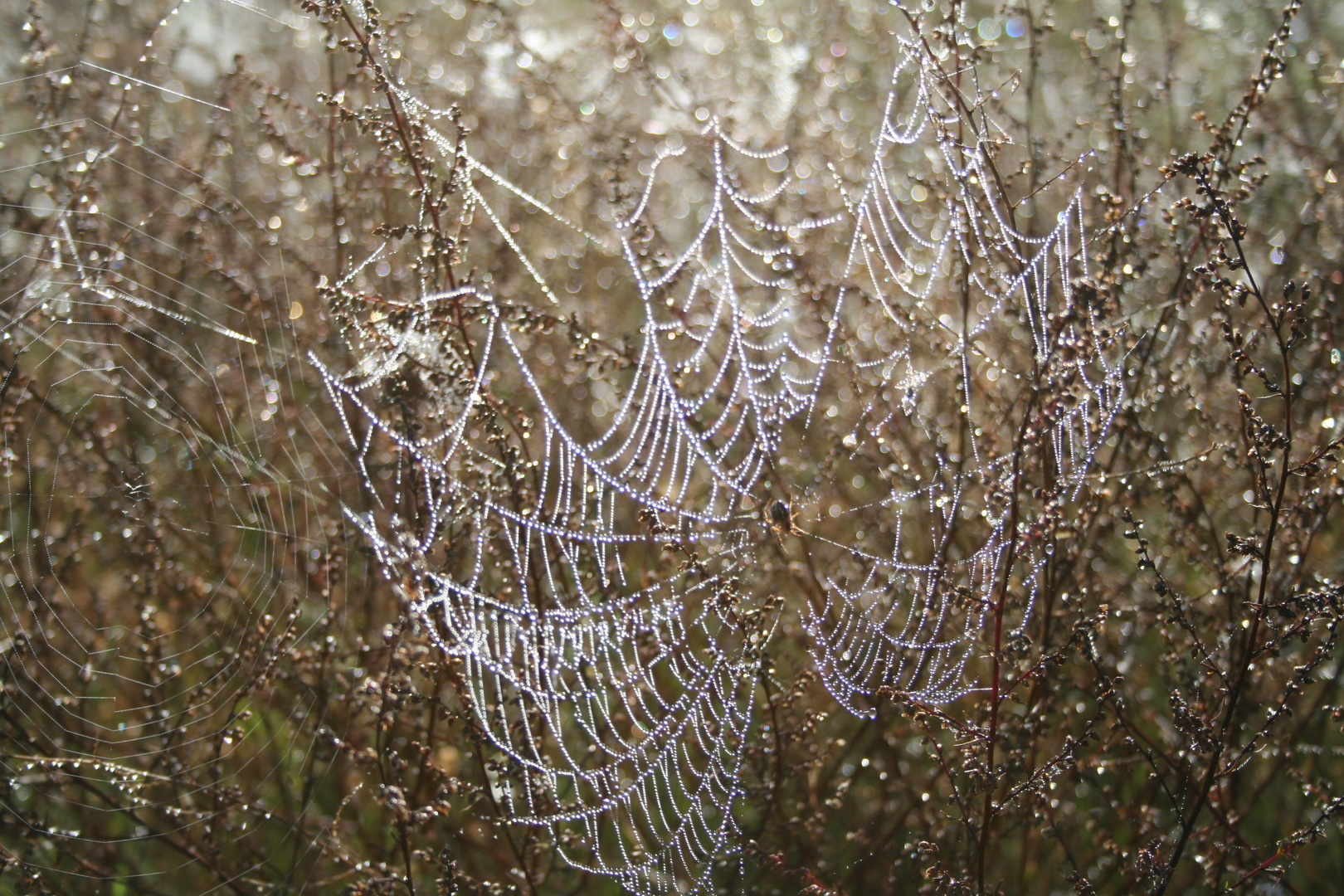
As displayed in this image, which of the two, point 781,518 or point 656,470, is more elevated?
point 656,470

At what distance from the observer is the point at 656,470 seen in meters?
2.69

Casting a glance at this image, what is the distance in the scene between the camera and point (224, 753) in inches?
95.8

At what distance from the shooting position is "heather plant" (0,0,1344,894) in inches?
74.7

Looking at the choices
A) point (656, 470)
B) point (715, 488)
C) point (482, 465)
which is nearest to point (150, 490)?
point (482, 465)

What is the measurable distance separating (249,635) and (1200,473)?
8.15ft

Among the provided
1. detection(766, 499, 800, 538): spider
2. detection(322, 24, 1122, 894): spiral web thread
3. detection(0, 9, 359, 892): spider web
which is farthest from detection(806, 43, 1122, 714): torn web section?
detection(0, 9, 359, 892): spider web

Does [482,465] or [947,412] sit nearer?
[482,465]

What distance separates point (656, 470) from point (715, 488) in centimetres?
30

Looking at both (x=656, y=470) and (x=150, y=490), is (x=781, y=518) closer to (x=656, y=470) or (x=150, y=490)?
(x=656, y=470)

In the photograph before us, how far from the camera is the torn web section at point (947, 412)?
187 cm

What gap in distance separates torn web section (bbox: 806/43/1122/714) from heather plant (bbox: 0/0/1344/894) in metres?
0.03

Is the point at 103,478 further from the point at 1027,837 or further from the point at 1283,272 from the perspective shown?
the point at 1283,272

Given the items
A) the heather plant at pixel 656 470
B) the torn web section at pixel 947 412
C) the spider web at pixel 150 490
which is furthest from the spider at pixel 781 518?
the spider web at pixel 150 490

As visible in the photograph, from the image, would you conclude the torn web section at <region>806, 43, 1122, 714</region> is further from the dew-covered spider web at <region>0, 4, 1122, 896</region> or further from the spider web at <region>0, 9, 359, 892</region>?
the spider web at <region>0, 9, 359, 892</region>
